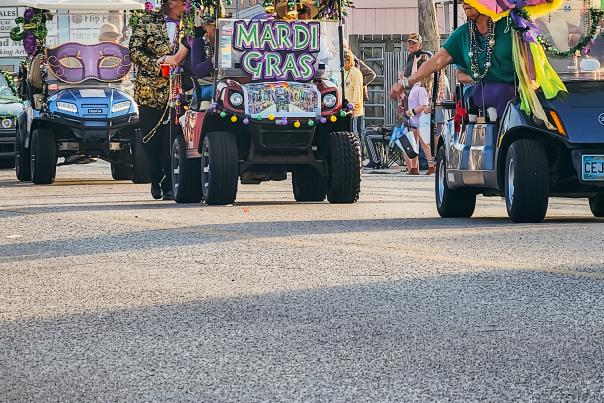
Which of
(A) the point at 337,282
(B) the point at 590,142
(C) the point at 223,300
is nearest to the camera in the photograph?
(C) the point at 223,300

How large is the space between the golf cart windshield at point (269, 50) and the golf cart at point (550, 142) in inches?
115

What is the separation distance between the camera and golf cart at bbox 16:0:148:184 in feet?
80.7

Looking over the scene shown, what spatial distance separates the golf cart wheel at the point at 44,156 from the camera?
24.3 meters

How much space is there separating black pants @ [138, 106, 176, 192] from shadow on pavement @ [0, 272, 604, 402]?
10755 mm

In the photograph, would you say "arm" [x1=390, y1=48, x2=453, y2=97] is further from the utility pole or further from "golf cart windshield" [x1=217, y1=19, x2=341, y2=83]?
the utility pole

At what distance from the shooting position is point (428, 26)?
35.0 metres

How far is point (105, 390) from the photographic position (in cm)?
623

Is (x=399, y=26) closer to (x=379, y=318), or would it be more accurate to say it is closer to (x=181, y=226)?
(x=181, y=226)

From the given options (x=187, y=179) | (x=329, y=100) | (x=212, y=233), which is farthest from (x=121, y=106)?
(x=212, y=233)

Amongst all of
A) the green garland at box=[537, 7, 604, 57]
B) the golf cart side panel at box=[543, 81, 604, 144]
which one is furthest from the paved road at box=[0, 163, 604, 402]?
the green garland at box=[537, 7, 604, 57]

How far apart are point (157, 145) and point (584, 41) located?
6.30 meters

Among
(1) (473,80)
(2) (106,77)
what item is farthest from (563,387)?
(2) (106,77)

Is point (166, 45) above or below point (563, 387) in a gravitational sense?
above

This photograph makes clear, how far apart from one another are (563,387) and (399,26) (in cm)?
3694
